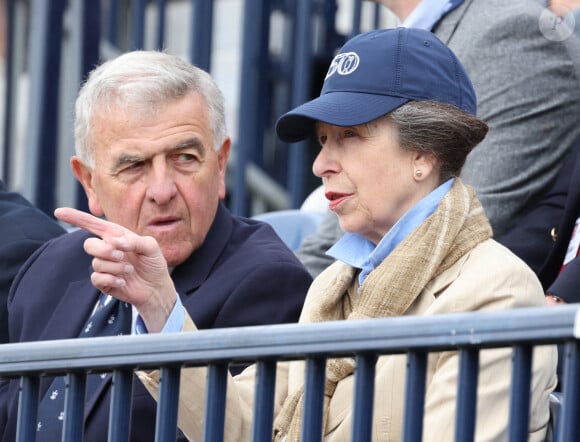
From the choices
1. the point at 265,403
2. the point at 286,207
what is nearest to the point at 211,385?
the point at 265,403

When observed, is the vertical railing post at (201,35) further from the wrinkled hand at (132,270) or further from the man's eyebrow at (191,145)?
the wrinkled hand at (132,270)

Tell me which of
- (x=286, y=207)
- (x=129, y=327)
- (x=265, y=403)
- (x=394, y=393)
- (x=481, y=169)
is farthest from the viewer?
(x=286, y=207)

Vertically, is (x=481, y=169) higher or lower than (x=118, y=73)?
lower

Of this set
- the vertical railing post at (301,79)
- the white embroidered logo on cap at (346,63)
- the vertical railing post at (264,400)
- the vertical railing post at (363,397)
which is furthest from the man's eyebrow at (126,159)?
the vertical railing post at (301,79)

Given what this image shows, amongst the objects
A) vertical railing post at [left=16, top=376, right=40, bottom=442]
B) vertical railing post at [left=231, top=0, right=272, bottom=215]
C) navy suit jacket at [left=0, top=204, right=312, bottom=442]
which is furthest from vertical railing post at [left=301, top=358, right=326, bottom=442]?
vertical railing post at [left=231, top=0, right=272, bottom=215]

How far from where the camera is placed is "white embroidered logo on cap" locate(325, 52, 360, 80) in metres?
2.83

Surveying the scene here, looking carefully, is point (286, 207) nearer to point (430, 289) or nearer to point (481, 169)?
point (481, 169)

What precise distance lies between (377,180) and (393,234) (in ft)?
0.42

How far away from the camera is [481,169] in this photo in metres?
3.54

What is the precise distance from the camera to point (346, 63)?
9.36 feet

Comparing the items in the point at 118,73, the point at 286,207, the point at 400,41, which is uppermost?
the point at 400,41

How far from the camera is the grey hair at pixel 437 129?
2.72m

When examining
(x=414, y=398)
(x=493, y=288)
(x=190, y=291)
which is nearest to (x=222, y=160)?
(x=190, y=291)

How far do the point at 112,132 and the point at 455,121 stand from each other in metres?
0.95
